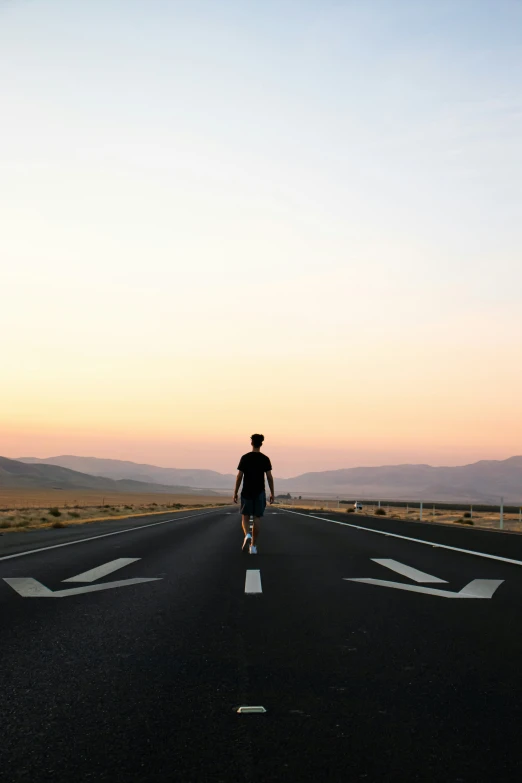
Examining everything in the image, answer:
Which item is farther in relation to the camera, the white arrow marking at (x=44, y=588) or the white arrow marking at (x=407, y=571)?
the white arrow marking at (x=407, y=571)

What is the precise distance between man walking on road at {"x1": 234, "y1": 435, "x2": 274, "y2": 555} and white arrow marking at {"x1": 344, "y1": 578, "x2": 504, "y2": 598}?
164 inches

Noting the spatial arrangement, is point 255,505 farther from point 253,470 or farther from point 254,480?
point 253,470

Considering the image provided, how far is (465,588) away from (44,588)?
16.9 ft

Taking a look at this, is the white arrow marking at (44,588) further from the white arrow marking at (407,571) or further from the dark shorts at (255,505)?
the dark shorts at (255,505)

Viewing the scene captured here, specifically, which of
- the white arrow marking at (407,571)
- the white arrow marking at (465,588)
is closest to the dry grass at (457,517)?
the white arrow marking at (407,571)

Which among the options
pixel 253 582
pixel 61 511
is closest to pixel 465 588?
pixel 253 582

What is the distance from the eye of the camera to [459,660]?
16.4 feet

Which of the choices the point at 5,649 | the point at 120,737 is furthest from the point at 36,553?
the point at 120,737

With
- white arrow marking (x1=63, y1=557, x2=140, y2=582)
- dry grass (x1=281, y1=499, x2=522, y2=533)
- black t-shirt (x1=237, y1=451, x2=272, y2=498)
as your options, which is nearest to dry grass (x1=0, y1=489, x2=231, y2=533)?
white arrow marking (x1=63, y1=557, x2=140, y2=582)

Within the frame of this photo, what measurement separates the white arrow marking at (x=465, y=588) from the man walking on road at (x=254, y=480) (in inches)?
164

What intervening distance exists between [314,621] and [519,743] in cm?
320

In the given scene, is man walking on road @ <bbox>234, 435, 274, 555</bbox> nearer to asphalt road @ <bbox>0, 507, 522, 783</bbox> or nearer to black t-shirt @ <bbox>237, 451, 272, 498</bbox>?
black t-shirt @ <bbox>237, 451, 272, 498</bbox>

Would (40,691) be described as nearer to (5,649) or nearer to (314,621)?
(5,649)

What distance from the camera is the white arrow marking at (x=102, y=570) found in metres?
9.47
